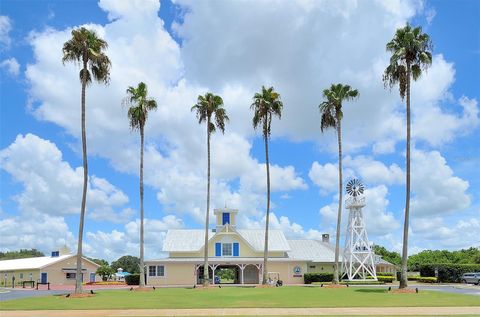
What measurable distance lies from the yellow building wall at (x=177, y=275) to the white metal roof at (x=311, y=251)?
12976mm

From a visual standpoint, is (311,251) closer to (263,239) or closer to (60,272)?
(263,239)

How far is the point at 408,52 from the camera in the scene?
39.6 meters

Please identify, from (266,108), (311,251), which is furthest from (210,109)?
(311,251)

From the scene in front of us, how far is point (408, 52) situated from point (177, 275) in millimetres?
35174

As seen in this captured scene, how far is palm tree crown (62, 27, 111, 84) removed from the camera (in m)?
37.7

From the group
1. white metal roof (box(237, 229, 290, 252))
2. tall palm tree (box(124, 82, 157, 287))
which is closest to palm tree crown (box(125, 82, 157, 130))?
tall palm tree (box(124, 82, 157, 287))

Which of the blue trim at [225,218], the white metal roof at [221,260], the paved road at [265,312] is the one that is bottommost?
the paved road at [265,312]

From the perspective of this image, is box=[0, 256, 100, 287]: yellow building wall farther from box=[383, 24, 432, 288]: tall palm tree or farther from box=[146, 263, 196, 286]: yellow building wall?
box=[383, 24, 432, 288]: tall palm tree

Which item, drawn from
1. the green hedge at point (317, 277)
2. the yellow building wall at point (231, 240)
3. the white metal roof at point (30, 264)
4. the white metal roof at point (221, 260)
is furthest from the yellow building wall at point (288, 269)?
the white metal roof at point (30, 264)

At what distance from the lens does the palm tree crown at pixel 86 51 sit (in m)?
37.7

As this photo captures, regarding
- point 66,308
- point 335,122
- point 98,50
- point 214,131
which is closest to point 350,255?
point 335,122

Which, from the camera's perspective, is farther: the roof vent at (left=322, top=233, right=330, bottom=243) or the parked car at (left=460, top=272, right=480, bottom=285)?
the roof vent at (left=322, top=233, right=330, bottom=243)

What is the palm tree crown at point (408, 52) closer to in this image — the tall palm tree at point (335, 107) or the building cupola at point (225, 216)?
the tall palm tree at point (335, 107)

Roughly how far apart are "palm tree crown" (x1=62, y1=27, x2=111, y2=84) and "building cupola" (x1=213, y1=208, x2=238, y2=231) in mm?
30585
